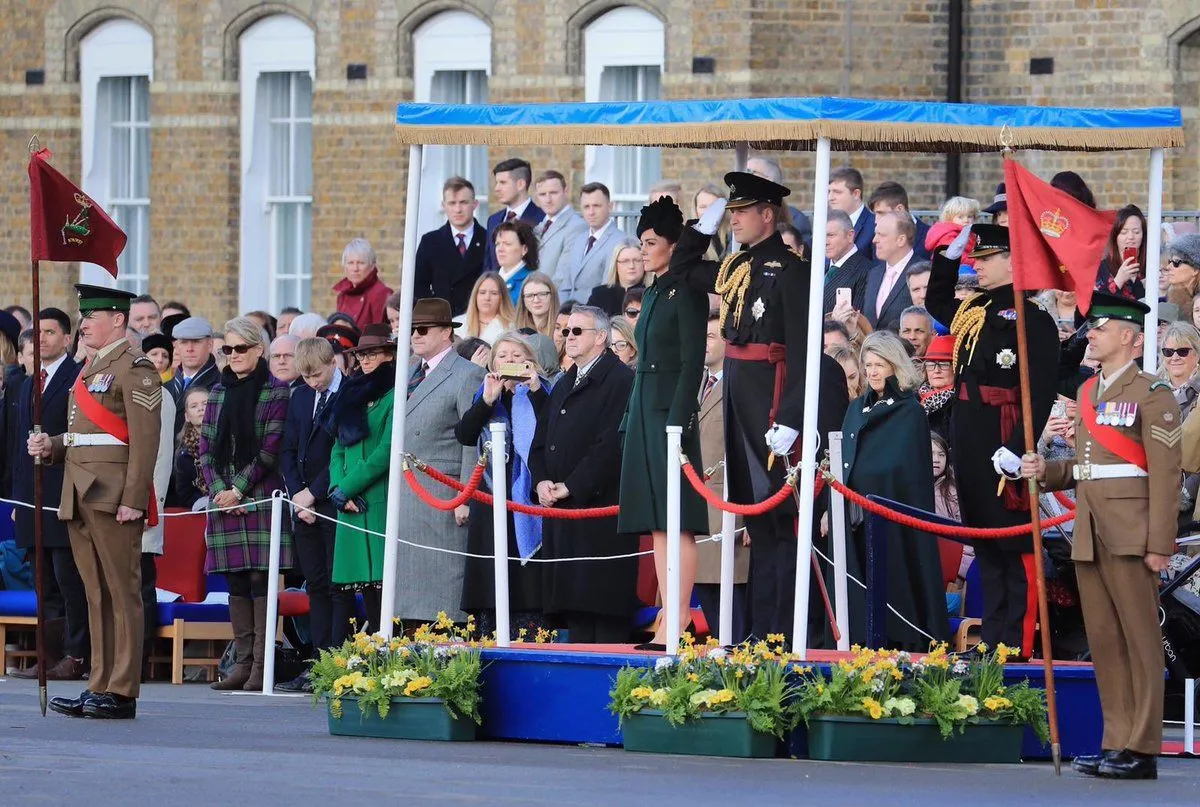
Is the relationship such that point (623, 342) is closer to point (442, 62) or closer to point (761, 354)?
point (761, 354)

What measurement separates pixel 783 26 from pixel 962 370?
35.9 feet

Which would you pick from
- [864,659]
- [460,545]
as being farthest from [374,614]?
[864,659]

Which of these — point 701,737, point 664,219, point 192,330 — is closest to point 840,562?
point 701,737

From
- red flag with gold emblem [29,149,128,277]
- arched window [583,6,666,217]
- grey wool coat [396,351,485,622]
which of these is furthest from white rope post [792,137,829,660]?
arched window [583,6,666,217]

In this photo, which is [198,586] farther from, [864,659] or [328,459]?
[864,659]

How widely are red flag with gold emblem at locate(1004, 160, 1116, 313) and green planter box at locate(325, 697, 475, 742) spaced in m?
3.28

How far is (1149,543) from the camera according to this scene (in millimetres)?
11242

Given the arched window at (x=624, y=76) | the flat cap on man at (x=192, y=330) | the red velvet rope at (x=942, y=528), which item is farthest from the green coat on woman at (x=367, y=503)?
the arched window at (x=624, y=76)

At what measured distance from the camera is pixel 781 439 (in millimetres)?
11750

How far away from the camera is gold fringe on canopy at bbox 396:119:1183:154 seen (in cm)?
1172

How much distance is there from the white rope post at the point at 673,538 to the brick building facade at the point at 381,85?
10885 millimetres

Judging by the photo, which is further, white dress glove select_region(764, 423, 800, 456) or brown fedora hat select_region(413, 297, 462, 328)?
brown fedora hat select_region(413, 297, 462, 328)

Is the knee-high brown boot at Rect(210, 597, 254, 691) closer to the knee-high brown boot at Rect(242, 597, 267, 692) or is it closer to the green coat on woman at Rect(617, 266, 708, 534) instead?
the knee-high brown boot at Rect(242, 597, 267, 692)

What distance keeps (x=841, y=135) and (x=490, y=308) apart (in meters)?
4.69
